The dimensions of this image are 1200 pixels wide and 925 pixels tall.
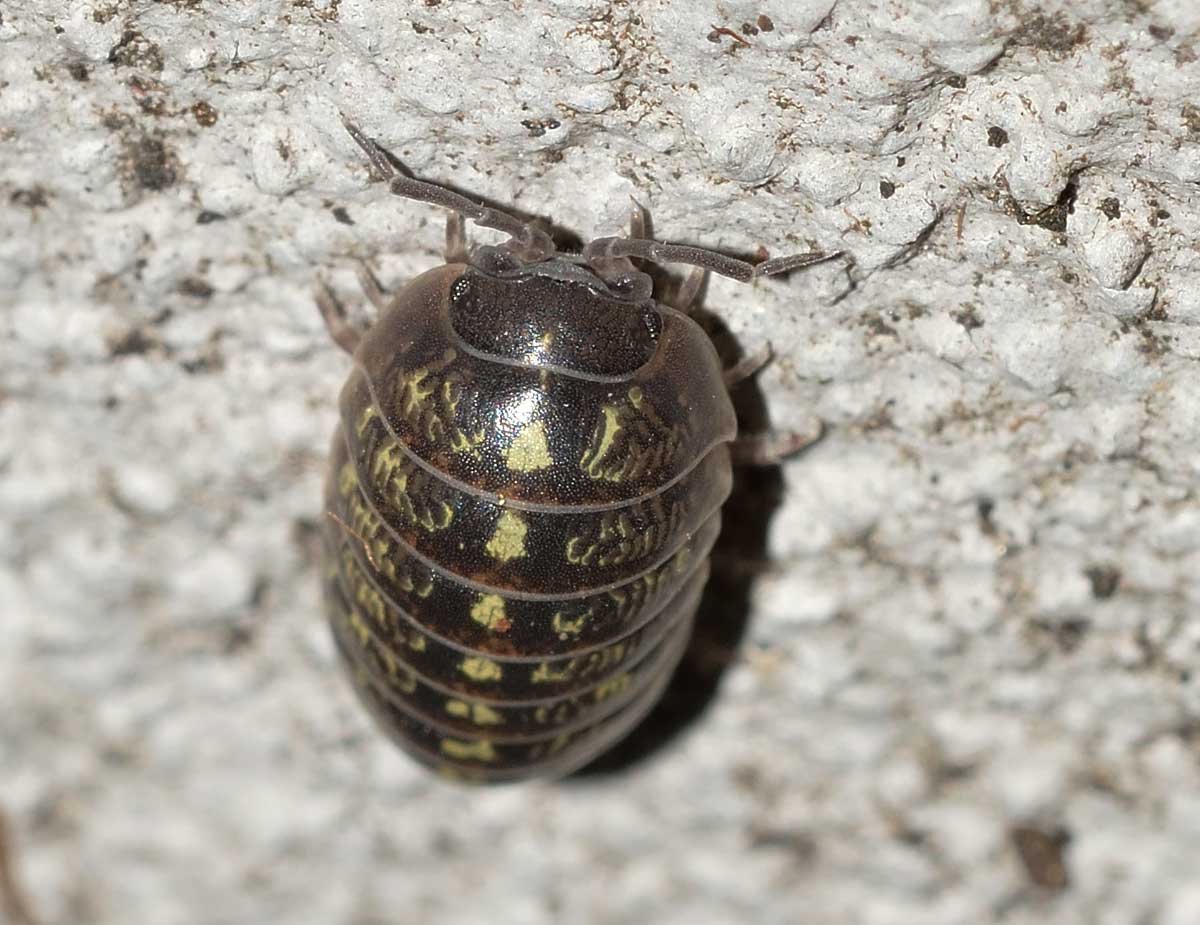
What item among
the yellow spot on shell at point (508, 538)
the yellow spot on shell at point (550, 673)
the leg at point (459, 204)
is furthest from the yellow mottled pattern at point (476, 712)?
the leg at point (459, 204)

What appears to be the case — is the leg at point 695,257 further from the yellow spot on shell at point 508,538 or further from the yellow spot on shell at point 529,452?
the yellow spot on shell at point 508,538

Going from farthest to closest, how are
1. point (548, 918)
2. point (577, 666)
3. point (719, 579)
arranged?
point (548, 918), point (719, 579), point (577, 666)

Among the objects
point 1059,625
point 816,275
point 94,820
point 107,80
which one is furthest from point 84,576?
point 1059,625

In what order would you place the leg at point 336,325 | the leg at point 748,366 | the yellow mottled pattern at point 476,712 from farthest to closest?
the leg at point 336,325, the leg at point 748,366, the yellow mottled pattern at point 476,712

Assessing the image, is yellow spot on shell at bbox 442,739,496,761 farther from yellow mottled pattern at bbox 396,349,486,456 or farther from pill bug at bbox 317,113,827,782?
yellow mottled pattern at bbox 396,349,486,456

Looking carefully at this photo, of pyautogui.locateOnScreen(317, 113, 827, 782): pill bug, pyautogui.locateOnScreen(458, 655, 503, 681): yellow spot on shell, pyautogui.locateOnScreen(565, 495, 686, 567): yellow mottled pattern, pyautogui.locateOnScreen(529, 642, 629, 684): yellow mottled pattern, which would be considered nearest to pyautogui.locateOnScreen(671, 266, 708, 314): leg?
pyautogui.locateOnScreen(317, 113, 827, 782): pill bug

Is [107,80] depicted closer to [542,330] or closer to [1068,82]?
[542,330]

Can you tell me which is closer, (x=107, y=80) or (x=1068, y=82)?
(x=1068, y=82)
